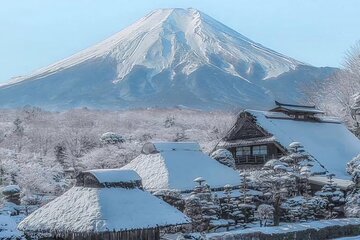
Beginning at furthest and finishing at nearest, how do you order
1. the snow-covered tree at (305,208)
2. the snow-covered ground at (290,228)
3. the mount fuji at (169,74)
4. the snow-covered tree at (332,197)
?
the mount fuji at (169,74), the snow-covered tree at (332,197), the snow-covered tree at (305,208), the snow-covered ground at (290,228)

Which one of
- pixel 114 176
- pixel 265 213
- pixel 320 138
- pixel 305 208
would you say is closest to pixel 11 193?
pixel 114 176

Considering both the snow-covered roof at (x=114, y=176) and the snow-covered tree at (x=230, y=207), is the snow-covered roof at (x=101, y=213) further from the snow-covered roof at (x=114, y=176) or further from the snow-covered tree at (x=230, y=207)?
the snow-covered tree at (x=230, y=207)

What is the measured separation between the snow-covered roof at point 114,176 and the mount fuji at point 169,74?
227 ft

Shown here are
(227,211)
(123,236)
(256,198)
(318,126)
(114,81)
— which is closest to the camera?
(123,236)

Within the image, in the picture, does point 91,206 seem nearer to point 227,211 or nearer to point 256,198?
point 227,211

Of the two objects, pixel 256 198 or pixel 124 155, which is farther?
pixel 124 155

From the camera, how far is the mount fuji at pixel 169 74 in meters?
96.7

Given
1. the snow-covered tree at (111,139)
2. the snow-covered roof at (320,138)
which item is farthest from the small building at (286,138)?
the snow-covered tree at (111,139)

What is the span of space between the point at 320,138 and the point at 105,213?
16999 mm

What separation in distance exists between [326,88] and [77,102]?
5848 cm

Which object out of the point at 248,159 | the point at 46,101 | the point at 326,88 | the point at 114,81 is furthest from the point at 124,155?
Result: the point at 114,81

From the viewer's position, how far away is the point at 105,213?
14383mm

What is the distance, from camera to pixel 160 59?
113 m

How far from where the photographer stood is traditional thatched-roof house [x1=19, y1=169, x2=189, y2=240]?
560 inches
